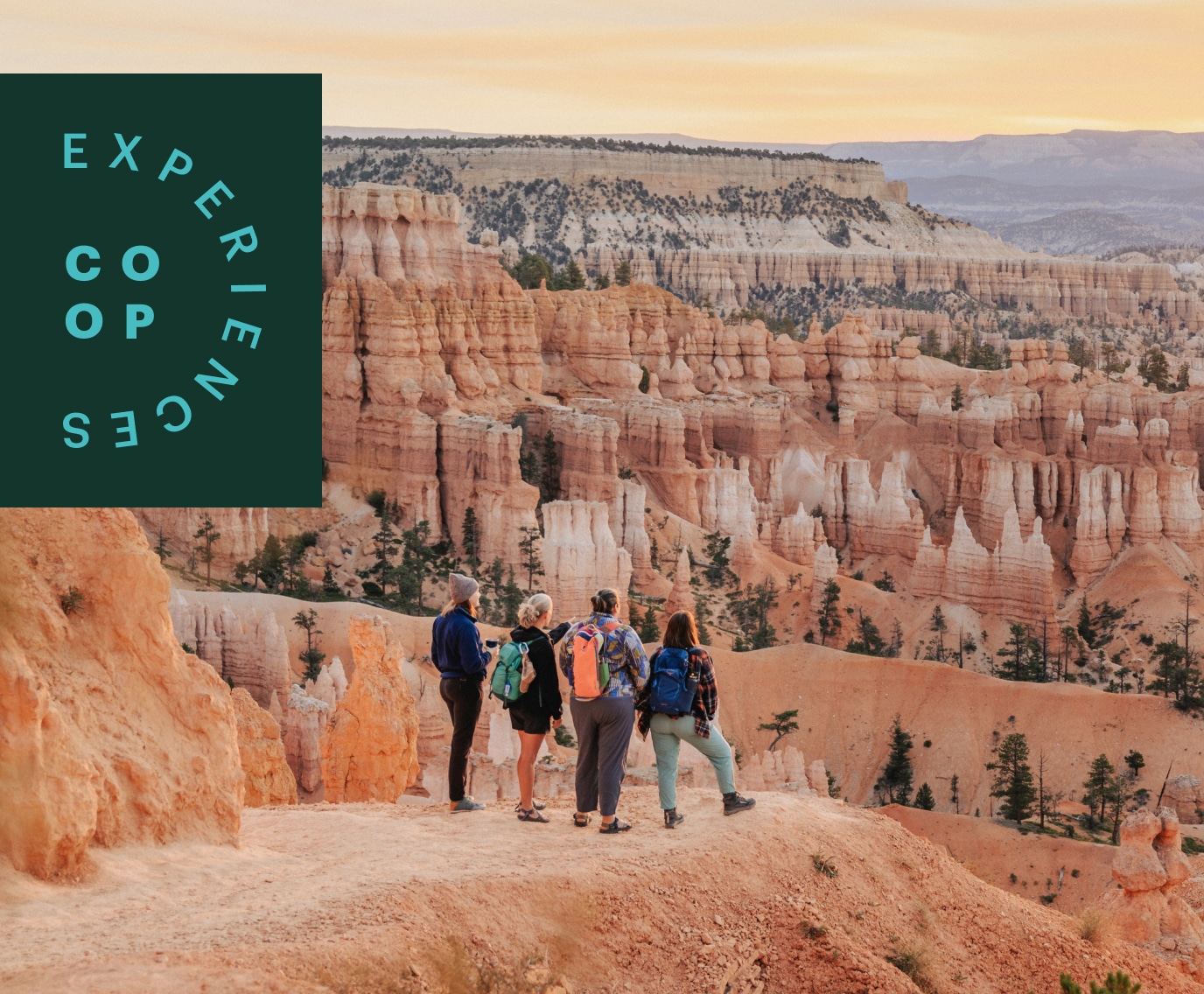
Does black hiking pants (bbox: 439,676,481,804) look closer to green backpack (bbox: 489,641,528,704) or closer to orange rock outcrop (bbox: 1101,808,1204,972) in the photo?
green backpack (bbox: 489,641,528,704)

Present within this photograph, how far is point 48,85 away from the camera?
11.3 m

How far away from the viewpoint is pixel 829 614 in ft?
185

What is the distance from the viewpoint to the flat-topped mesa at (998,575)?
57.1m

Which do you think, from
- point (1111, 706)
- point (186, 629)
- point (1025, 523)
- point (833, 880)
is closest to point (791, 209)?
point (1025, 523)

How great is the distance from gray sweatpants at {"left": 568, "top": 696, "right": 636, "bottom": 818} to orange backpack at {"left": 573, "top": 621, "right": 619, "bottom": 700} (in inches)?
5.2

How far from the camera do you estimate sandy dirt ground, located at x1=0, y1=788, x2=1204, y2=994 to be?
1060cm

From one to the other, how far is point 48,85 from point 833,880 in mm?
9166

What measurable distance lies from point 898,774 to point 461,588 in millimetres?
29209

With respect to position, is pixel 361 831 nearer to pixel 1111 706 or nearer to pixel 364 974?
pixel 364 974

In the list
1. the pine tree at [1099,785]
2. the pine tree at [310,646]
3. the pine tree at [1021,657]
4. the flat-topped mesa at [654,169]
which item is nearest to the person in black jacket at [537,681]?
the pine tree at [310,646]

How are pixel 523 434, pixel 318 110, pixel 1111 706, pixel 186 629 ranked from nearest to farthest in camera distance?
1. pixel 318 110
2. pixel 186 629
3. pixel 1111 706
4. pixel 523 434

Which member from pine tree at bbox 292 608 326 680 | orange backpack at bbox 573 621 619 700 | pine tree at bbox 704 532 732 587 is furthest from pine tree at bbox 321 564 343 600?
orange backpack at bbox 573 621 619 700

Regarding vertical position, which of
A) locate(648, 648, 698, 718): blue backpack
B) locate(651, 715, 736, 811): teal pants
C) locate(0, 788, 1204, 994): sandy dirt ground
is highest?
locate(648, 648, 698, 718): blue backpack

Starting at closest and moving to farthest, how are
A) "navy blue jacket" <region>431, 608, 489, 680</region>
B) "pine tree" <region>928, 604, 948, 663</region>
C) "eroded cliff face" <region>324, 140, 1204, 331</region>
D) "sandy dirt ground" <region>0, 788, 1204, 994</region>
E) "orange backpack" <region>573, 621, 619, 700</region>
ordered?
"sandy dirt ground" <region>0, 788, 1204, 994</region> → "orange backpack" <region>573, 621, 619, 700</region> → "navy blue jacket" <region>431, 608, 489, 680</region> → "pine tree" <region>928, 604, 948, 663</region> → "eroded cliff face" <region>324, 140, 1204, 331</region>
